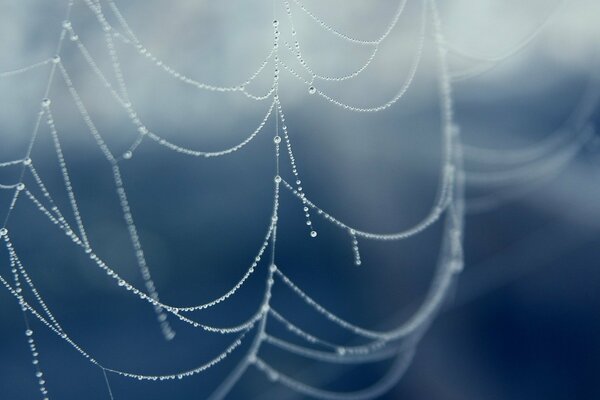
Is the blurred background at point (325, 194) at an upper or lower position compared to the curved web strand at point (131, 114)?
lower

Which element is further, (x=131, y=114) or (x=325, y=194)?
(x=325, y=194)

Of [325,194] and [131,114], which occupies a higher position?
[131,114]

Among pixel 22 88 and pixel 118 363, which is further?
pixel 118 363

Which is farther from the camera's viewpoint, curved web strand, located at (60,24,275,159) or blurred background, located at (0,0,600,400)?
blurred background, located at (0,0,600,400)

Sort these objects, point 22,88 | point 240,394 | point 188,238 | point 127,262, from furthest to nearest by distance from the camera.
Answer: point 188,238
point 127,262
point 240,394
point 22,88

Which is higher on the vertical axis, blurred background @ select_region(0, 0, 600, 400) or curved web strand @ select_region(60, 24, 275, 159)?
curved web strand @ select_region(60, 24, 275, 159)

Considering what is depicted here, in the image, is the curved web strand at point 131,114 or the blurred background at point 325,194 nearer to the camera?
the curved web strand at point 131,114

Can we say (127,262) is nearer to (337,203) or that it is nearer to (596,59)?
(337,203)

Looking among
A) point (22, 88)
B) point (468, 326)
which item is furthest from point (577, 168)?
point (22, 88)
